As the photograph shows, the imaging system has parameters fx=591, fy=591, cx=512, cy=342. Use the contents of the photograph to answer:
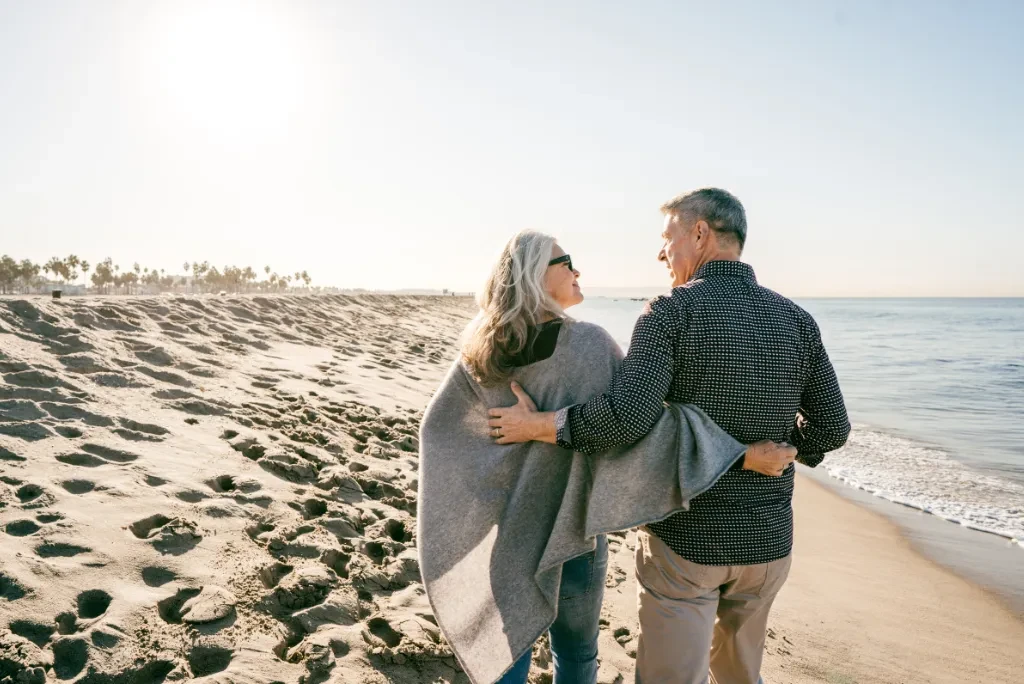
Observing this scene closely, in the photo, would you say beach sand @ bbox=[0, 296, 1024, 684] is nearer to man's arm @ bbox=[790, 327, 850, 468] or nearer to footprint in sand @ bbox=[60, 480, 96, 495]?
footprint in sand @ bbox=[60, 480, 96, 495]

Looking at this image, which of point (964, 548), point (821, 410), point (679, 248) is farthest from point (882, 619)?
point (679, 248)

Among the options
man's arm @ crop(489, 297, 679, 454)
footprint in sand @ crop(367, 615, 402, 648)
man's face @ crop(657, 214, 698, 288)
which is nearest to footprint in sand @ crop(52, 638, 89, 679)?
footprint in sand @ crop(367, 615, 402, 648)

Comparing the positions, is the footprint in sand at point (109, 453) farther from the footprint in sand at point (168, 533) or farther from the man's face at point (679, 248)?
the man's face at point (679, 248)

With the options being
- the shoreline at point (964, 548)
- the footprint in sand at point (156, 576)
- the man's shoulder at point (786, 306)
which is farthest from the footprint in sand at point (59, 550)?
the shoreline at point (964, 548)

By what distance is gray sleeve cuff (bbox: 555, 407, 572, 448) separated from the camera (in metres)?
1.97

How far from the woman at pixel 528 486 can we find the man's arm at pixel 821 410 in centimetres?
32

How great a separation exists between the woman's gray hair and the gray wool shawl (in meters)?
0.09

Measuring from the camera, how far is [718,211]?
7.15 ft

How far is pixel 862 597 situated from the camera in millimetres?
4750

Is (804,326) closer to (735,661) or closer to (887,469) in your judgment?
(735,661)

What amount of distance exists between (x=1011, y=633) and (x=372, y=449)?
5181 mm

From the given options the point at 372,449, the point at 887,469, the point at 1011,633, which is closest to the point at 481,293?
the point at 372,449

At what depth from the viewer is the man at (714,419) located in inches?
77.5

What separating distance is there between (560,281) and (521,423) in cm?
54
